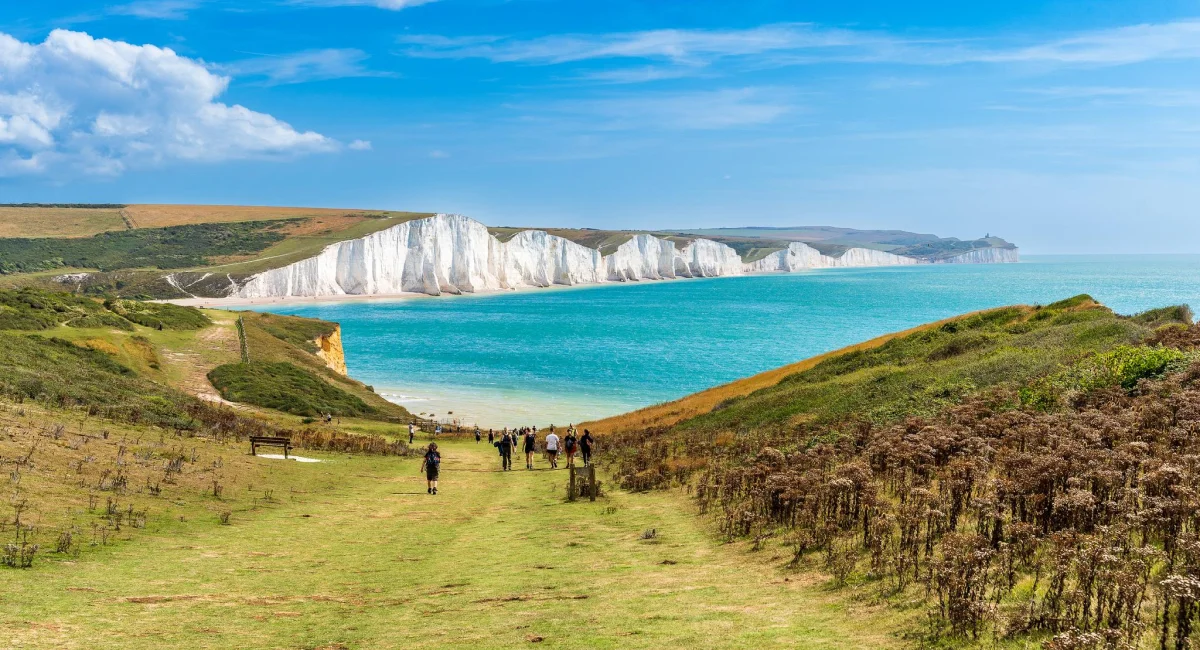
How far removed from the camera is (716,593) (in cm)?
948

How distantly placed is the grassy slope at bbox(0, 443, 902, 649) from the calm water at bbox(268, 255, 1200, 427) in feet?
115

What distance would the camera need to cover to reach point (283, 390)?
1625 inches

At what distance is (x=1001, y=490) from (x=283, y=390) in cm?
3820

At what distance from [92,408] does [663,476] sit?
611 inches

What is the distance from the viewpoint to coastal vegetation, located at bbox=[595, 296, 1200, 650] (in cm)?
695

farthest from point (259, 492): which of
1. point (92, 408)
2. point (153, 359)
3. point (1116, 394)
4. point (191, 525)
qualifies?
point (153, 359)

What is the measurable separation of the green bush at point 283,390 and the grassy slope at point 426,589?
24554 millimetres

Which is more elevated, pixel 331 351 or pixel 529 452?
pixel 529 452

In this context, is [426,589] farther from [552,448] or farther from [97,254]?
[97,254]

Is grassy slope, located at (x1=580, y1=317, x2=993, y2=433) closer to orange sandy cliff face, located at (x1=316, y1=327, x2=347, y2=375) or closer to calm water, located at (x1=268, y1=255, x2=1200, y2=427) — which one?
calm water, located at (x1=268, y1=255, x2=1200, y2=427)

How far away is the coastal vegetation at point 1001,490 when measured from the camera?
22.8ft

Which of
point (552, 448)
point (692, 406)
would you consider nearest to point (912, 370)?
point (692, 406)

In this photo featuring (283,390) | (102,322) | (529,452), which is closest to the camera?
(529,452)

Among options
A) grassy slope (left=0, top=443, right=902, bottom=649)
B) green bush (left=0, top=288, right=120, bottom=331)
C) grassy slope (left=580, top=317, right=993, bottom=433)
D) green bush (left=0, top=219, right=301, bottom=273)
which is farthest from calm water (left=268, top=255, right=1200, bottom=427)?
green bush (left=0, top=219, right=301, bottom=273)
